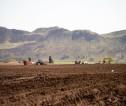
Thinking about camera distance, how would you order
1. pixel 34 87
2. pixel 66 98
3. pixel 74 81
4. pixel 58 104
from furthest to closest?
pixel 74 81 < pixel 34 87 < pixel 66 98 < pixel 58 104

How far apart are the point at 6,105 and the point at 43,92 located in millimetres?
3122

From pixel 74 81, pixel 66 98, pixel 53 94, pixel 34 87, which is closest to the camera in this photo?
pixel 66 98

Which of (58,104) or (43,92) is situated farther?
Result: (43,92)

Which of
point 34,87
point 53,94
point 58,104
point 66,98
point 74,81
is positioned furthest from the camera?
point 74,81

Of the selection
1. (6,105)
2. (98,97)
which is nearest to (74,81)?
(98,97)

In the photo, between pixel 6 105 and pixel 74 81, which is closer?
pixel 6 105

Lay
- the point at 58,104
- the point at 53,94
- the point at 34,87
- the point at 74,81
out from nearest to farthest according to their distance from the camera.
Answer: the point at 58,104 → the point at 53,94 → the point at 34,87 → the point at 74,81

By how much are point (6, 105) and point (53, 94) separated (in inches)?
124

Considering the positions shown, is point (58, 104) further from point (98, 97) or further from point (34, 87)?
point (34, 87)

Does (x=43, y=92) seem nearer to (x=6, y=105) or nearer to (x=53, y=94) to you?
(x=53, y=94)

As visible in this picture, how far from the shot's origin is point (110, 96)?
1627 centimetres

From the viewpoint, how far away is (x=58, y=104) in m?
15.8

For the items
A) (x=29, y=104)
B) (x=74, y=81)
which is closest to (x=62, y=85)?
(x=74, y=81)

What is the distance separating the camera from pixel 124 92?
1677cm
